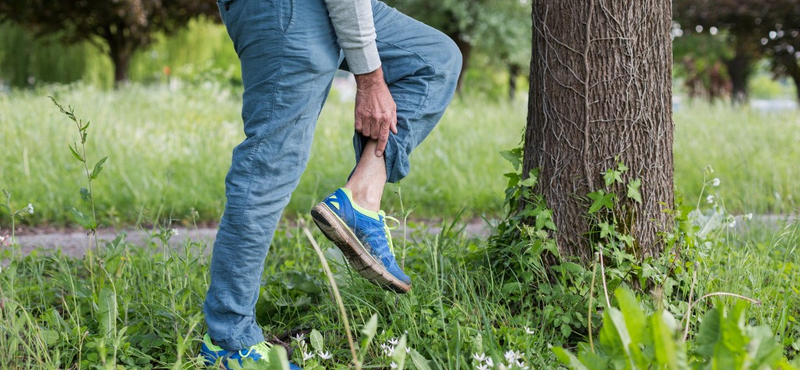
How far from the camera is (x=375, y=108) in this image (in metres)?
2.09

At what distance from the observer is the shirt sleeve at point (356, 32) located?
6.29 ft

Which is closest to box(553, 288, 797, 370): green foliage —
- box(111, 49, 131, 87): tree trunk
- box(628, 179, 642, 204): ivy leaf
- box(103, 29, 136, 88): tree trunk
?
box(628, 179, 642, 204): ivy leaf

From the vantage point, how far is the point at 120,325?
2.39m

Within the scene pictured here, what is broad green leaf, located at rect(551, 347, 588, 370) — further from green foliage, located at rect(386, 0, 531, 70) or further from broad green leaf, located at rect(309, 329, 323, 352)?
green foliage, located at rect(386, 0, 531, 70)

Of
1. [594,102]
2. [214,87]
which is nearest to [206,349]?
[594,102]

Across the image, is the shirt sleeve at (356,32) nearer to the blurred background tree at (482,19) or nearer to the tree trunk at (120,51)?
the blurred background tree at (482,19)

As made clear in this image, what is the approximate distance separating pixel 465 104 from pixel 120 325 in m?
6.72

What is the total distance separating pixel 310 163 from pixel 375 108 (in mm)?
3499

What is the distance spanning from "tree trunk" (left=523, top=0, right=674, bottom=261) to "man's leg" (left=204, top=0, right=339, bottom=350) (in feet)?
2.53

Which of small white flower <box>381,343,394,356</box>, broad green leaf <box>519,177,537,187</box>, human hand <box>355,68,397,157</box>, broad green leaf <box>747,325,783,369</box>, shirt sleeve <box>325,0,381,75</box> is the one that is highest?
shirt sleeve <box>325,0,381,75</box>

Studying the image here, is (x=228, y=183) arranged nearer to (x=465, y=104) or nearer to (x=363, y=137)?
(x=363, y=137)

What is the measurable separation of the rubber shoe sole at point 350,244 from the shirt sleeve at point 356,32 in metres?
0.41

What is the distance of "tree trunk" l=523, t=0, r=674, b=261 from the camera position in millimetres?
2293

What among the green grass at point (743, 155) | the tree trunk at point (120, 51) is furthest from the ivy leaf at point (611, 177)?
the tree trunk at point (120, 51)
